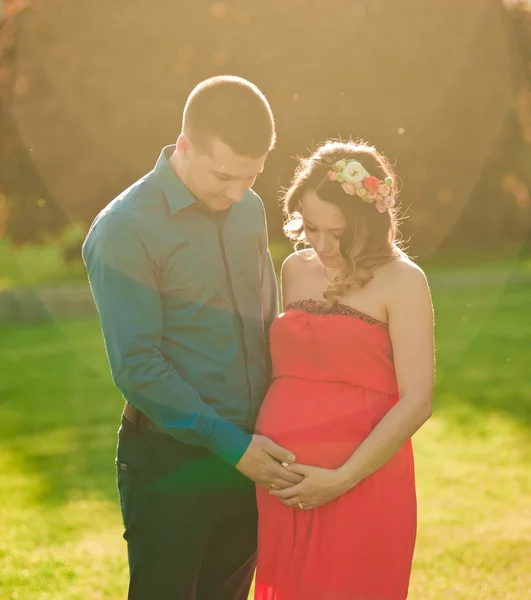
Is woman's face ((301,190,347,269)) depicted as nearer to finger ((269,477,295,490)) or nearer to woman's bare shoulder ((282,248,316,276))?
woman's bare shoulder ((282,248,316,276))

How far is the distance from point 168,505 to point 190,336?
601 mm

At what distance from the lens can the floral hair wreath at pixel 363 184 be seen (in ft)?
10.2

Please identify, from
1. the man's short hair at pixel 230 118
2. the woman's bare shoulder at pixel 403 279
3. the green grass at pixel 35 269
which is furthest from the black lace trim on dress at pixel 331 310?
the green grass at pixel 35 269

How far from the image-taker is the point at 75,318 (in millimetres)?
14273

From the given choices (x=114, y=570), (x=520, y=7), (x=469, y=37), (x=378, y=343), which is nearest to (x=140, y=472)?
(x=378, y=343)

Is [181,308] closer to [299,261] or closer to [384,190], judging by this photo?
[299,261]

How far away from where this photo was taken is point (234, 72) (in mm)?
18438

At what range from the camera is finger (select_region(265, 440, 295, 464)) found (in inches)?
117

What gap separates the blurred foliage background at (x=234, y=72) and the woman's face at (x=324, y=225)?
584 inches

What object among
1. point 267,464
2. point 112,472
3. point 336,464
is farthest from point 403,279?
point 112,472

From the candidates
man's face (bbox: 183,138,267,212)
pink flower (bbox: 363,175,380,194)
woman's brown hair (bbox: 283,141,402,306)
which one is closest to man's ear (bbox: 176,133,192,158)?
man's face (bbox: 183,138,267,212)

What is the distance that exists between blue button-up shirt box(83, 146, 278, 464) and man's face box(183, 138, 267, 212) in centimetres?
5

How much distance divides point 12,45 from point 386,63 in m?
7.90

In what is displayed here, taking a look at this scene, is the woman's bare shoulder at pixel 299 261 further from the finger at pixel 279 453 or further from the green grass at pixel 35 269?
the green grass at pixel 35 269
